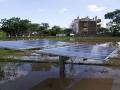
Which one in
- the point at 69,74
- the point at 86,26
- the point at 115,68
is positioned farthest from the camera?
the point at 86,26

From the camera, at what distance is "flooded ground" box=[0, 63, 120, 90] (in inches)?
468

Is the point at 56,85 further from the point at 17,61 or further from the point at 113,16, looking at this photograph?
the point at 113,16

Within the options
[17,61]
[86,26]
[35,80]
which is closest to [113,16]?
[86,26]

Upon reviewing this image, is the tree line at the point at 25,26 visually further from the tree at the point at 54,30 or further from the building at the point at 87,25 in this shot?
the building at the point at 87,25

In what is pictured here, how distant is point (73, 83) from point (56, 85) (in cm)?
97

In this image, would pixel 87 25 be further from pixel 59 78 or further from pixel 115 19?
pixel 59 78

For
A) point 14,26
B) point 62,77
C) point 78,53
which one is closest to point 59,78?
point 62,77

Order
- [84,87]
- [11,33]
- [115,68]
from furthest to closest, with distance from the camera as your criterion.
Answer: [11,33]
[115,68]
[84,87]

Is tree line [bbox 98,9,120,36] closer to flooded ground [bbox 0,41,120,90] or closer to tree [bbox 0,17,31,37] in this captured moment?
tree [bbox 0,17,31,37]

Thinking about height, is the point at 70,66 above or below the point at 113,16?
below

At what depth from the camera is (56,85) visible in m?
12.2

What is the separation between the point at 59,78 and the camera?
13734 mm

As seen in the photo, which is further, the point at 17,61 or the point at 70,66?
the point at 17,61

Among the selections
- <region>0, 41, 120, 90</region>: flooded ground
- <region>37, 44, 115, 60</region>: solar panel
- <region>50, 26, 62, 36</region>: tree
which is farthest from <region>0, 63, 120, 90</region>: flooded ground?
<region>50, 26, 62, 36</region>: tree
